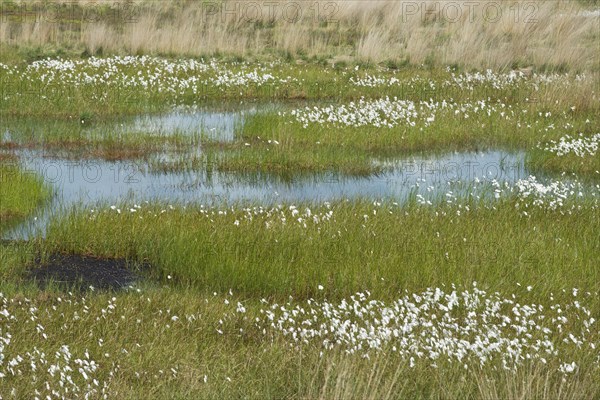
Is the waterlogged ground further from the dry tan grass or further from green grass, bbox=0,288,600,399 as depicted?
the dry tan grass

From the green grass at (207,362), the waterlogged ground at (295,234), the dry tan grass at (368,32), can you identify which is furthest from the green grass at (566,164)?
the green grass at (207,362)

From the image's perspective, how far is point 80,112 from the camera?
20828 millimetres

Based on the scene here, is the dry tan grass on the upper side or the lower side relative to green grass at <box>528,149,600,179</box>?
upper

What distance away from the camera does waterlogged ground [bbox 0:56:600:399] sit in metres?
8.31

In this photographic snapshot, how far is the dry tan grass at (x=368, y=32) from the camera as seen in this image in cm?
2756

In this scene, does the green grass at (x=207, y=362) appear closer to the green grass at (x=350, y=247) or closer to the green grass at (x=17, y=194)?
the green grass at (x=350, y=247)

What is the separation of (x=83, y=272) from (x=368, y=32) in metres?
20.8

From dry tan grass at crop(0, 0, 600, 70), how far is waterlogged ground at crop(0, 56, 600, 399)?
119 inches

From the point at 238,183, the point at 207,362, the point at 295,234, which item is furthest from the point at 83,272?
the point at 238,183

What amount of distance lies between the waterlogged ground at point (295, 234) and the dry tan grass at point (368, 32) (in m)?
3.01

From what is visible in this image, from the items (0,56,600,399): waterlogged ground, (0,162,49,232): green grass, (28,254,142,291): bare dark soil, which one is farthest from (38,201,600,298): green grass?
Answer: (0,162,49,232): green grass

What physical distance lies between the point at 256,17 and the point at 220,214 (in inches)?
853

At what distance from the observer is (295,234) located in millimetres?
12258

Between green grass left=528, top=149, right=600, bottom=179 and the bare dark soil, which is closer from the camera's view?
the bare dark soil
